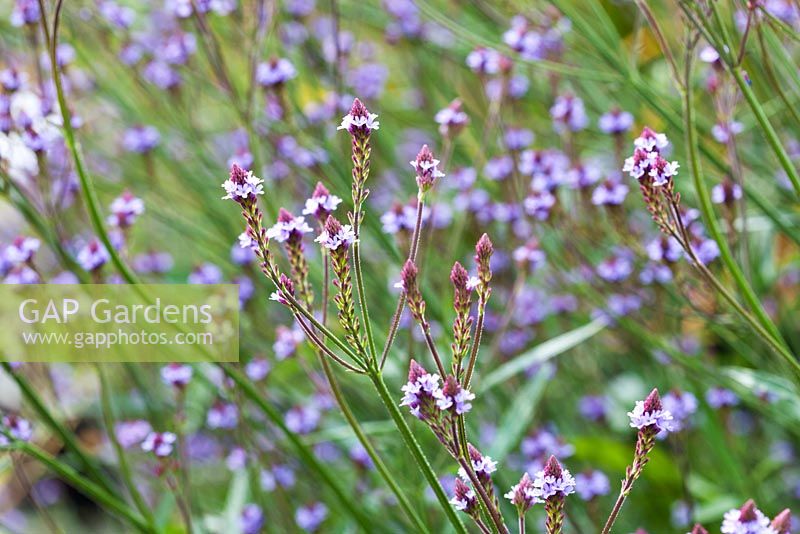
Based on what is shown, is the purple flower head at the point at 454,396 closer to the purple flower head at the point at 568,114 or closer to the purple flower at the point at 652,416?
the purple flower at the point at 652,416

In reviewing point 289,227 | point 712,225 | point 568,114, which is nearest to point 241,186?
point 289,227

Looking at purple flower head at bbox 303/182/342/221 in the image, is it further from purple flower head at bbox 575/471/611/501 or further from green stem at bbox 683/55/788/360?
purple flower head at bbox 575/471/611/501

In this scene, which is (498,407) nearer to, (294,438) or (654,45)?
(294,438)

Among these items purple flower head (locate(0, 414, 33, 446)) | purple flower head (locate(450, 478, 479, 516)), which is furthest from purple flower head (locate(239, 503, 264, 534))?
purple flower head (locate(450, 478, 479, 516))

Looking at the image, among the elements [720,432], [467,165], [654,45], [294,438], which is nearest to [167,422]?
[294,438]

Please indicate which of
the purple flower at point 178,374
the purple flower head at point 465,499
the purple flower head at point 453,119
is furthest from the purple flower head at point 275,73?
the purple flower head at point 465,499

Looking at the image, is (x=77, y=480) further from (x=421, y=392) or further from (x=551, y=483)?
(x=551, y=483)

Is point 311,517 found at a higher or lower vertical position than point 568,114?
lower
